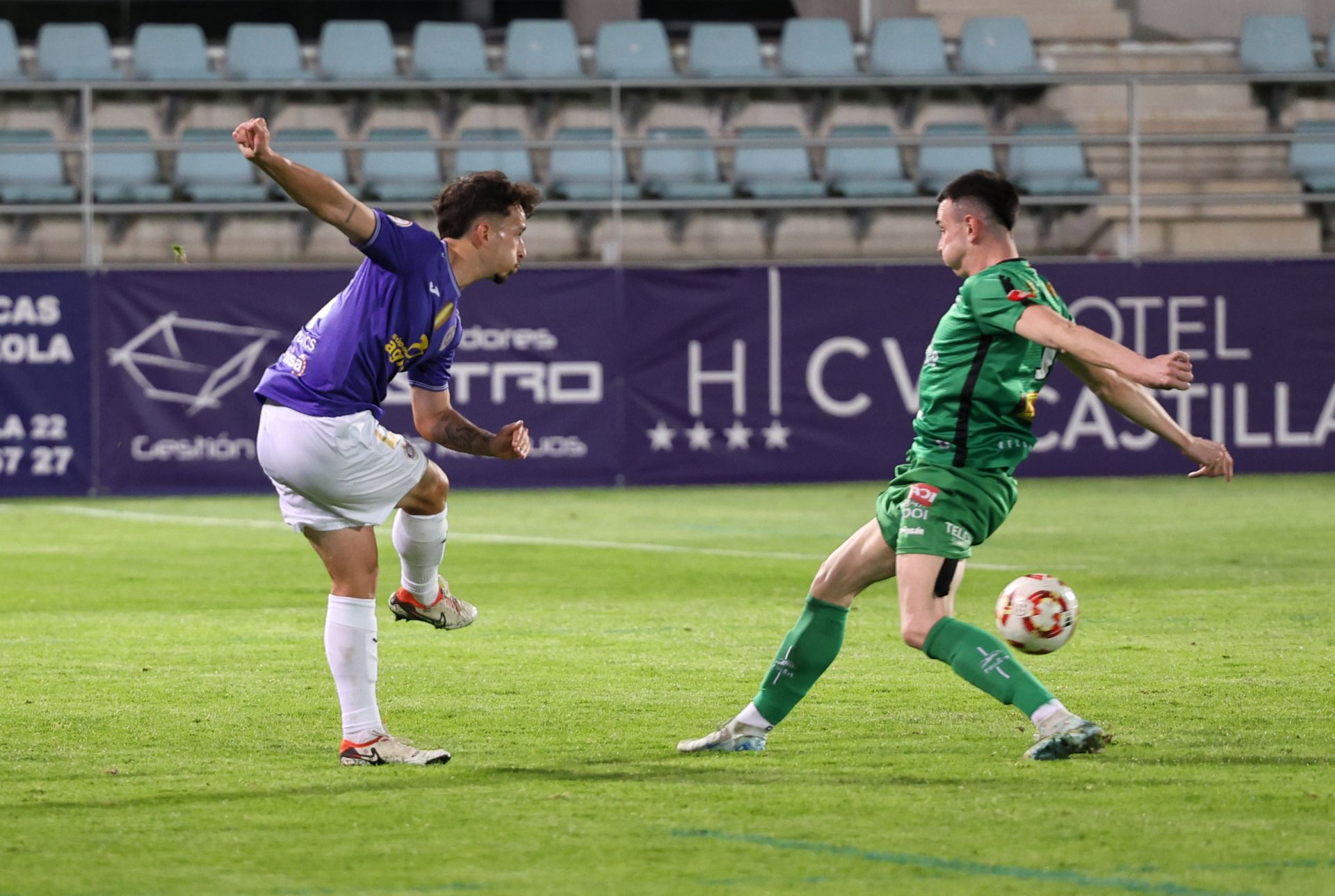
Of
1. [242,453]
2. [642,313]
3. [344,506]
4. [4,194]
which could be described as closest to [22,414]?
[242,453]

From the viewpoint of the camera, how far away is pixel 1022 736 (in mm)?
6297

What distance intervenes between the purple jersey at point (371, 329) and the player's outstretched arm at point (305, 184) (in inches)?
7.5

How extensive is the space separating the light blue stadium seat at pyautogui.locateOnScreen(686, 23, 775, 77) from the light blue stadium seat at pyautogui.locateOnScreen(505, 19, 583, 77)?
133cm

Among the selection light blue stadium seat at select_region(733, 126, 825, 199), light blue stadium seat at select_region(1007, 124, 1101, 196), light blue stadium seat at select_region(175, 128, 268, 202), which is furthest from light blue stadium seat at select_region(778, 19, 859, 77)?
light blue stadium seat at select_region(175, 128, 268, 202)

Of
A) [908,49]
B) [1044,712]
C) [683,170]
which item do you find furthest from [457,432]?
[908,49]

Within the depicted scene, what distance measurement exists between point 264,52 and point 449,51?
2022 mm

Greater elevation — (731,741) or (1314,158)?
(1314,158)

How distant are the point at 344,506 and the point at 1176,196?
14.6 m

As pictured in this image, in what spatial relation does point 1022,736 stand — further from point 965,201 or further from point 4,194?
point 4,194

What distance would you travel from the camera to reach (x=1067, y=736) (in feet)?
18.5

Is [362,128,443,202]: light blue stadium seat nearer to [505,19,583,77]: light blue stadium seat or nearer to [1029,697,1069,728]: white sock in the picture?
[505,19,583,77]: light blue stadium seat

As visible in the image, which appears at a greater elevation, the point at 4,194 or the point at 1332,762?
the point at 4,194

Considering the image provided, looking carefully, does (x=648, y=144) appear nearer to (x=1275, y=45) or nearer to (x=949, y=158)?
(x=949, y=158)

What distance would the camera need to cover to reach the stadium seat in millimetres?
19891
